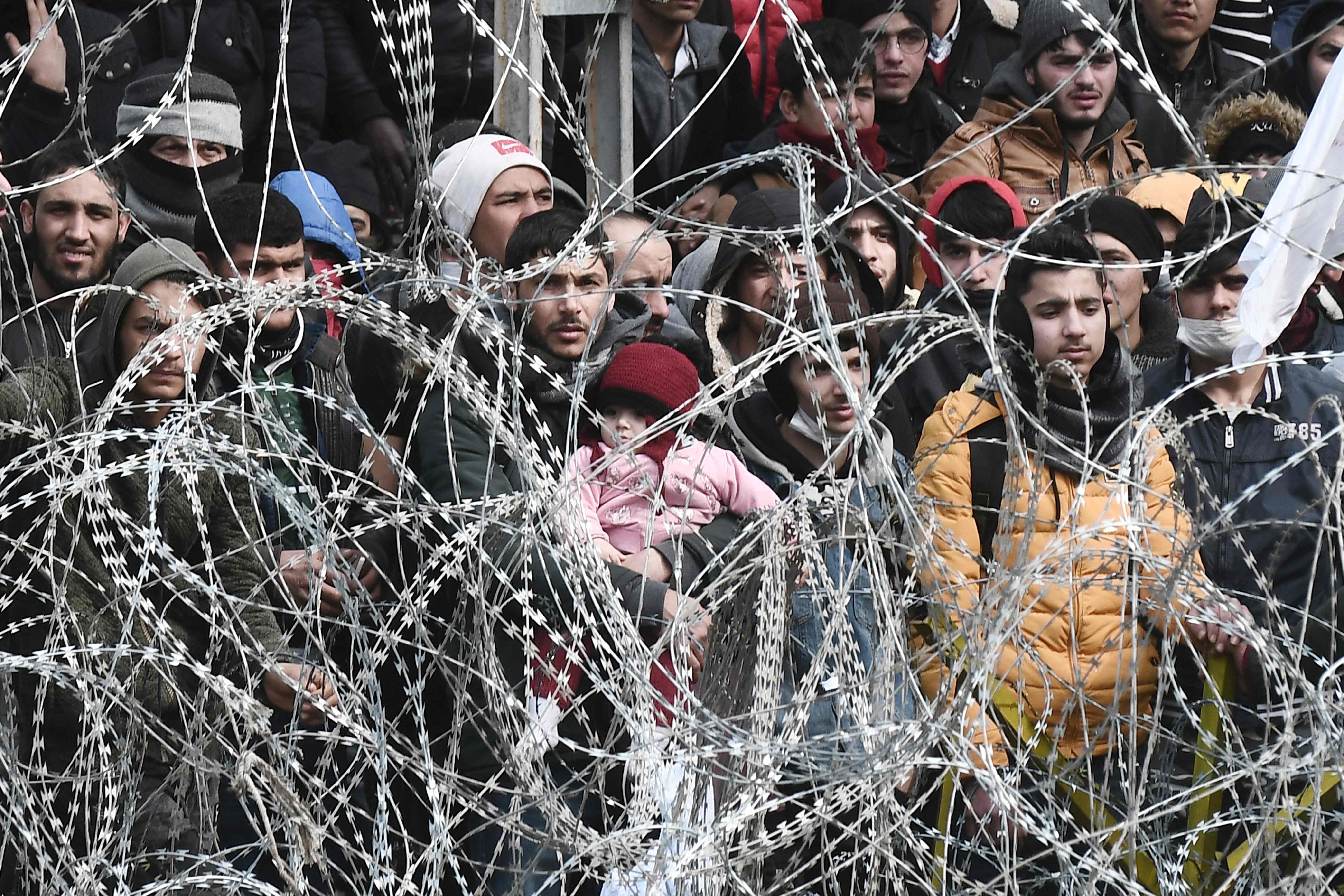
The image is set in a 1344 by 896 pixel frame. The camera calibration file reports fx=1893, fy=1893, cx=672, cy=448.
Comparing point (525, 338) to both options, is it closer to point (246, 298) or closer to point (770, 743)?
point (246, 298)

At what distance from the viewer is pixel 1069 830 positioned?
4.51m

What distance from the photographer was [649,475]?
4.47 m

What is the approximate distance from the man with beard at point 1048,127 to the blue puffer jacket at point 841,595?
1.94 metres

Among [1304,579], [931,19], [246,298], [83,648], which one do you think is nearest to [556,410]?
[246,298]

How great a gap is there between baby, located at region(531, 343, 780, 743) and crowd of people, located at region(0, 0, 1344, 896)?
1cm

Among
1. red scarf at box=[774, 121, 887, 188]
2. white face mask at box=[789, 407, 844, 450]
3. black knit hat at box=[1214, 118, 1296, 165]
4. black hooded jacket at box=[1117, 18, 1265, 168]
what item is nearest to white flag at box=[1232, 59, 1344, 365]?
white face mask at box=[789, 407, 844, 450]

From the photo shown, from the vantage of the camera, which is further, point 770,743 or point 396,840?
point 396,840

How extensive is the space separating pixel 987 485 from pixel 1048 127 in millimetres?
2272

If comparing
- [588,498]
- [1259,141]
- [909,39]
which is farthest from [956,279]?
[909,39]

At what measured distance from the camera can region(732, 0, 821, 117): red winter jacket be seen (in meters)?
6.88

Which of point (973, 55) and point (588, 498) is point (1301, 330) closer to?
point (973, 55)

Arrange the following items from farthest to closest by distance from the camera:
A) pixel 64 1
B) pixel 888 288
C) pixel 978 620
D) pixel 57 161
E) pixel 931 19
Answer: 1. pixel 931 19
2. pixel 888 288
3. pixel 57 161
4. pixel 64 1
5. pixel 978 620

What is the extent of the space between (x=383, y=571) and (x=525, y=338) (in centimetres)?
73

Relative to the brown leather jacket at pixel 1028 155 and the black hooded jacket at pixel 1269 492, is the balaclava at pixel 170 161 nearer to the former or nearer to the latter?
the brown leather jacket at pixel 1028 155
